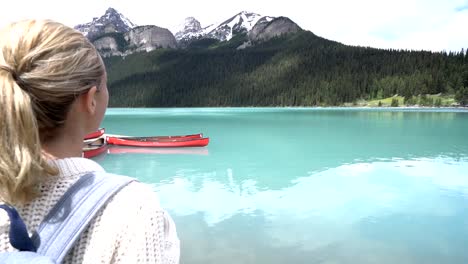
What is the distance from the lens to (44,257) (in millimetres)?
907

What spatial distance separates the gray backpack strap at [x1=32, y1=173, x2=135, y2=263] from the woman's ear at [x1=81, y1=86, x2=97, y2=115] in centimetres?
29

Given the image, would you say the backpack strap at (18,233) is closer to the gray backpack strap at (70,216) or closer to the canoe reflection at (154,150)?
the gray backpack strap at (70,216)

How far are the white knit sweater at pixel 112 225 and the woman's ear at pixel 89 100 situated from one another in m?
0.22

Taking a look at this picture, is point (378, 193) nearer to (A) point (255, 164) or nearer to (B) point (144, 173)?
(A) point (255, 164)

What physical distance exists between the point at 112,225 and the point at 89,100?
421 millimetres

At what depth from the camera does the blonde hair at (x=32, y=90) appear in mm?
990

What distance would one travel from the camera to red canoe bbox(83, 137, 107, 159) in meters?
22.7

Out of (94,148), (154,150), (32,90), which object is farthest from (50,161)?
(154,150)

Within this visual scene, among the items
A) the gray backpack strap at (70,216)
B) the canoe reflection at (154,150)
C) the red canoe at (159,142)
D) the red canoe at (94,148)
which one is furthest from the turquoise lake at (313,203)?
the gray backpack strap at (70,216)

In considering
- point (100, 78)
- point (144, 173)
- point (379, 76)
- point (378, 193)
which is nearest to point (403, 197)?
point (378, 193)

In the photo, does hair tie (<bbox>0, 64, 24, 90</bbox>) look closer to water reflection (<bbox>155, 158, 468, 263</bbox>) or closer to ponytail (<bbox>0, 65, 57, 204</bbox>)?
ponytail (<bbox>0, 65, 57, 204</bbox>)

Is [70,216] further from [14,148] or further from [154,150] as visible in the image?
[154,150]

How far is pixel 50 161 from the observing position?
1.04 meters

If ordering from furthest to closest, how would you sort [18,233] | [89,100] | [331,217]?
[331,217] < [89,100] < [18,233]
